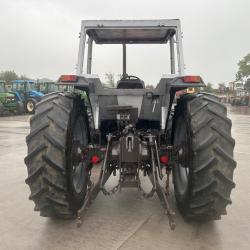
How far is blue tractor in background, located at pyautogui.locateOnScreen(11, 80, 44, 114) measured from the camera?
2328 centimetres

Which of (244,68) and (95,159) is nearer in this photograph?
(95,159)

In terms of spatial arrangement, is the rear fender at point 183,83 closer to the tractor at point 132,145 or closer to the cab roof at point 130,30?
the tractor at point 132,145

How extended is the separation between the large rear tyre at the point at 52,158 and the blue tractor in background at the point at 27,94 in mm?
20019

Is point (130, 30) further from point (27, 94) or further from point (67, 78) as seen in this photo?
point (27, 94)

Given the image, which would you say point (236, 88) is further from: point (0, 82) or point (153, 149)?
point (153, 149)

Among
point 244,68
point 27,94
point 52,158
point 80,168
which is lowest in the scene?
point 80,168

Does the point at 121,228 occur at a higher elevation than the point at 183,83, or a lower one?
lower

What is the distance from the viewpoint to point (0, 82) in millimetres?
22734

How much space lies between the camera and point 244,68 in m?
→ 49.6

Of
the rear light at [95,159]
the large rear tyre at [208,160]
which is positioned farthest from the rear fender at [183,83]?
the rear light at [95,159]

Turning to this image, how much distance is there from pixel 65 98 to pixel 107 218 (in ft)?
4.49

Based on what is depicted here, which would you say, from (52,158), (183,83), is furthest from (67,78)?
(183,83)

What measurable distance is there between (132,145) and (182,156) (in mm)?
519

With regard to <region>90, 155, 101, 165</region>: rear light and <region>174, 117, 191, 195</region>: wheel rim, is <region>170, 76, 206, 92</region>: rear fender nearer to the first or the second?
<region>174, 117, 191, 195</region>: wheel rim
